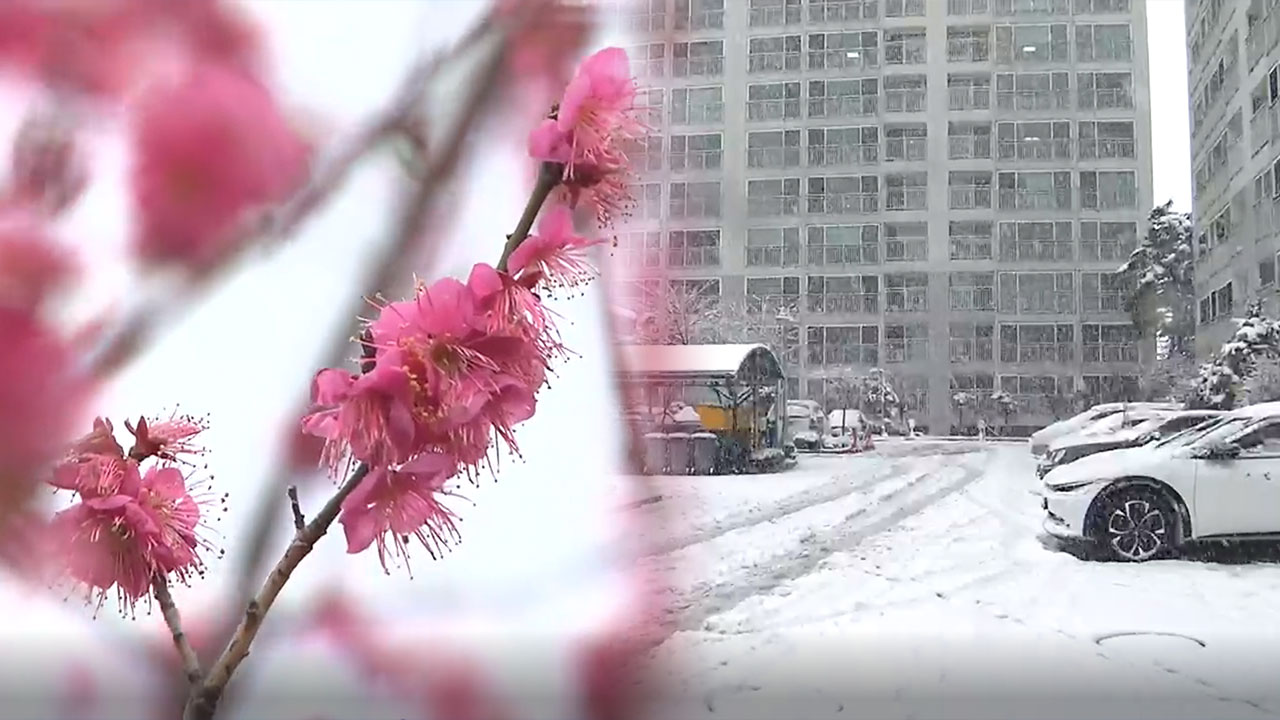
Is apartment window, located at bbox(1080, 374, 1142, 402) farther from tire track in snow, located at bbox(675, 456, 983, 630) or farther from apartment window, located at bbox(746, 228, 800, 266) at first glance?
apartment window, located at bbox(746, 228, 800, 266)

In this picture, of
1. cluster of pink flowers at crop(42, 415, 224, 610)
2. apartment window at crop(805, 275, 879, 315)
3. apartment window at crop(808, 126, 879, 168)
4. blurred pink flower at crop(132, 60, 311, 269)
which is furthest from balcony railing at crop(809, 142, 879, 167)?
cluster of pink flowers at crop(42, 415, 224, 610)

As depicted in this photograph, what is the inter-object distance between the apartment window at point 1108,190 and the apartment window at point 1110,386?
6.0 inches

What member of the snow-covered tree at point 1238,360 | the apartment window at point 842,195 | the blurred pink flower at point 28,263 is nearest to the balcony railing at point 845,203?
the apartment window at point 842,195

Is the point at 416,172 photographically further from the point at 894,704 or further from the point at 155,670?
the point at 894,704

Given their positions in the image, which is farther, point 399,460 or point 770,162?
point 770,162

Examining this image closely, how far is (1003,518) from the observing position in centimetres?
94

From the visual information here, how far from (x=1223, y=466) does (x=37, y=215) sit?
3.22ft

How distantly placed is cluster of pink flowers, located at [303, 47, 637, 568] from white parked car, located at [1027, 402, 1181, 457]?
596mm

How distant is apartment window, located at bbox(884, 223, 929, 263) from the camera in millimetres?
900

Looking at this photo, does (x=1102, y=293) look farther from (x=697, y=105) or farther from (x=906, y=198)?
(x=697, y=105)

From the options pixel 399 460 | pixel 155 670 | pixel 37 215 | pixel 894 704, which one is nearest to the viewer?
pixel 399 460

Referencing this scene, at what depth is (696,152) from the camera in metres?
0.83

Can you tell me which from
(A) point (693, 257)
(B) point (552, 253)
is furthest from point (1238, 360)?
(B) point (552, 253)

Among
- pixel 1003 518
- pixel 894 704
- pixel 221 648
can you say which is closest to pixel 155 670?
pixel 221 648
